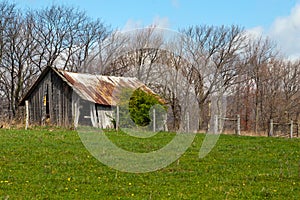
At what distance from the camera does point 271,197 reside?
8.76 m

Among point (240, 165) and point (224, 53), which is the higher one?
point (224, 53)

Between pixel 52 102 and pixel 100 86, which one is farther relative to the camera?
pixel 100 86

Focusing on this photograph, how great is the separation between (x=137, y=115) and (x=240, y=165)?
50.5 feet

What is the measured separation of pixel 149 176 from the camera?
11.0 m

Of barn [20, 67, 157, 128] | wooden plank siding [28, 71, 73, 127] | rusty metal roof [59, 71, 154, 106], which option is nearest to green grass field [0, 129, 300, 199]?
barn [20, 67, 157, 128]

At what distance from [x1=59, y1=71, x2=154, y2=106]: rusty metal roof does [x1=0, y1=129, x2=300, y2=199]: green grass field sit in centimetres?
1371

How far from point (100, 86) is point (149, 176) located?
22707 mm

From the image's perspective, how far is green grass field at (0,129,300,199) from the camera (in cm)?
891

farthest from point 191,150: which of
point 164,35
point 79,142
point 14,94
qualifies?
point 14,94

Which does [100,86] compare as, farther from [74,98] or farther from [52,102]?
[52,102]

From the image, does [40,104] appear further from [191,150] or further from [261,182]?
[261,182]

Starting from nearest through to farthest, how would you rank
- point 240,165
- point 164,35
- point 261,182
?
point 261,182
point 240,165
point 164,35

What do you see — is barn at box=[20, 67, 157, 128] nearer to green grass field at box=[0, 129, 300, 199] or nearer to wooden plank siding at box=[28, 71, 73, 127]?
wooden plank siding at box=[28, 71, 73, 127]

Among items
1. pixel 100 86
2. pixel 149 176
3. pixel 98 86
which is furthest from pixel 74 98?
pixel 149 176
